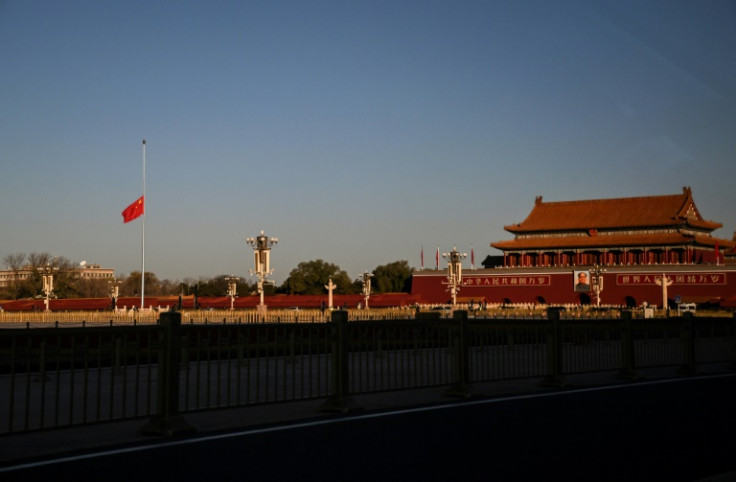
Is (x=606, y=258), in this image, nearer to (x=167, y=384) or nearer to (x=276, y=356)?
(x=276, y=356)

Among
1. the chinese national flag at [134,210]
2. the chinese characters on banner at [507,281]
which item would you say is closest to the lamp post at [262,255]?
the chinese national flag at [134,210]

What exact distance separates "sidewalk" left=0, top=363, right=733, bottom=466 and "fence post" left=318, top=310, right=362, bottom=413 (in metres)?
0.19

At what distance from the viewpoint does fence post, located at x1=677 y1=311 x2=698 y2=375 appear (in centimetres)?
Answer: 1712

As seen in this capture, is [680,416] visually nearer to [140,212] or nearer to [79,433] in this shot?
[79,433]

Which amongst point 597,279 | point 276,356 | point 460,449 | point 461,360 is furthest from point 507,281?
point 460,449

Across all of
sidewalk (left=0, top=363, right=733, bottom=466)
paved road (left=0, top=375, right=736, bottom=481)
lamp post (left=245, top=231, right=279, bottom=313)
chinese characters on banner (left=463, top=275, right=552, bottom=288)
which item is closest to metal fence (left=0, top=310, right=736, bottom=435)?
sidewalk (left=0, top=363, right=733, bottom=466)

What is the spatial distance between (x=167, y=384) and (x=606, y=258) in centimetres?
9152

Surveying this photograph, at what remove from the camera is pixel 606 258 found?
95.7m

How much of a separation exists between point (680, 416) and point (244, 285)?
413 feet

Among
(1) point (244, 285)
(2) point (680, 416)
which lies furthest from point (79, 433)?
(1) point (244, 285)

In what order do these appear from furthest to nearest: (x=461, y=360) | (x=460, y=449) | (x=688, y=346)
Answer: (x=688, y=346) < (x=461, y=360) < (x=460, y=449)

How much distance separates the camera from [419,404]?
38.4 ft

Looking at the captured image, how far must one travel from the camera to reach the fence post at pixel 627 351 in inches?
616

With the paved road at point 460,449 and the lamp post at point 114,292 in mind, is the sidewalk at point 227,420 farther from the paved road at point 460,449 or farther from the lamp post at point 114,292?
the lamp post at point 114,292
